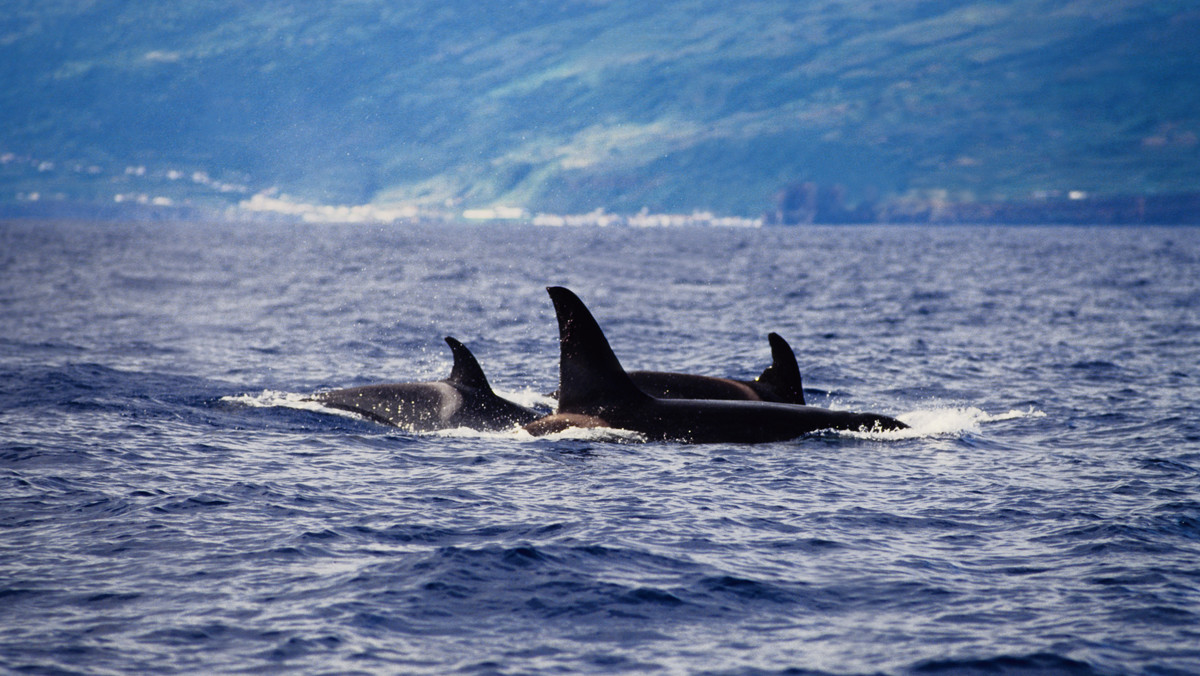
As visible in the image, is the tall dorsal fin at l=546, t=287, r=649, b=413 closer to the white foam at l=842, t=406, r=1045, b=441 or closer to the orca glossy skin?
the orca glossy skin

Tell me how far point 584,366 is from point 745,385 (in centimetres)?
364

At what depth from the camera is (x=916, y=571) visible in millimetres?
10766

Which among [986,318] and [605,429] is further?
[986,318]

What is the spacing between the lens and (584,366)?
16531 mm

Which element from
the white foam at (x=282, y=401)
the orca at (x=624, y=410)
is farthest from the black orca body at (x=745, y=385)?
the white foam at (x=282, y=401)

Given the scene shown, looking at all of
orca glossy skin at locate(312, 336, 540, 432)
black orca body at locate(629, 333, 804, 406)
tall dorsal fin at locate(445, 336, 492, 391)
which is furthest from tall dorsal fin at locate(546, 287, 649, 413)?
tall dorsal fin at locate(445, 336, 492, 391)

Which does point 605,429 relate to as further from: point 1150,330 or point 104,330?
point 1150,330

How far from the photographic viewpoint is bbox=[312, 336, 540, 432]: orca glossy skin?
1812cm

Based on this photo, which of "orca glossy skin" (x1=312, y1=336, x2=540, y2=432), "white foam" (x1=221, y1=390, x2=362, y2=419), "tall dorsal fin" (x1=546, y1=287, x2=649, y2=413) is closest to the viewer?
"tall dorsal fin" (x1=546, y1=287, x2=649, y2=413)

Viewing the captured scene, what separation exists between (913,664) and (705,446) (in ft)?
25.7

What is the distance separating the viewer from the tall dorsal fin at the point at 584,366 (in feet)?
53.4

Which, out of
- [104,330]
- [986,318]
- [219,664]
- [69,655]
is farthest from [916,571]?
[986,318]

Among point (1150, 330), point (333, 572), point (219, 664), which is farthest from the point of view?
point (1150, 330)

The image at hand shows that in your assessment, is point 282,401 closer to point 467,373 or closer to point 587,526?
point 467,373
